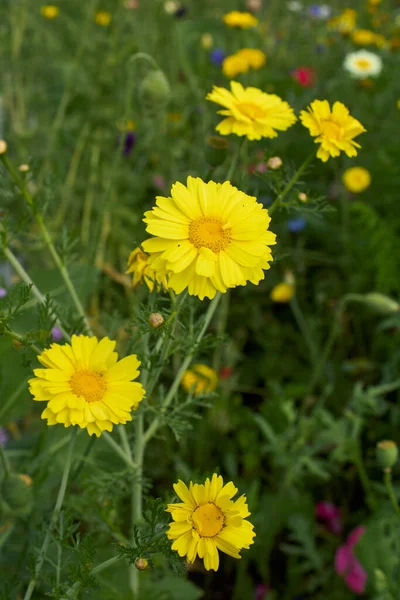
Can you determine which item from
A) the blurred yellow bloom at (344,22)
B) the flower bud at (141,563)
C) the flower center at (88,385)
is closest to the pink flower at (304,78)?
the blurred yellow bloom at (344,22)

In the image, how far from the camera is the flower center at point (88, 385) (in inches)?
30.0

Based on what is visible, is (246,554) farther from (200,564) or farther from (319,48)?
(319,48)

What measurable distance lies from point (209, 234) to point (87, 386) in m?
0.22

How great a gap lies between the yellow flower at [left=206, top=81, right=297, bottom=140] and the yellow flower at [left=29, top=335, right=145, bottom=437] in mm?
372

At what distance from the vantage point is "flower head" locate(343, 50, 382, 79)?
246 centimetres

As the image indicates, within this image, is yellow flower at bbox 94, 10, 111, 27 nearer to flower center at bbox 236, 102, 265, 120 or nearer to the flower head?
the flower head

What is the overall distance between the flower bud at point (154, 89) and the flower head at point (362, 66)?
123 cm

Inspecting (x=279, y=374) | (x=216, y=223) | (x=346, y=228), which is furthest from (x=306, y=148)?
(x=216, y=223)

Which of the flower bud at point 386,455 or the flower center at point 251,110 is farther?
the flower bud at point 386,455

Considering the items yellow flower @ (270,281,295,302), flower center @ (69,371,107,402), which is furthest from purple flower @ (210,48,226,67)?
flower center @ (69,371,107,402)

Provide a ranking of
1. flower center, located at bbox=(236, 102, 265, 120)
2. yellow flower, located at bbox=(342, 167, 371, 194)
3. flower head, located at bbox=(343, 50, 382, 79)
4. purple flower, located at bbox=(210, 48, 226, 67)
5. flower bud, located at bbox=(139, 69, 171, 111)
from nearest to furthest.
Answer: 1. flower center, located at bbox=(236, 102, 265, 120)
2. flower bud, located at bbox=(139, 69, 171, 111)
3. yellow flower, located at bbox=(342, 167, 371, 194)
4. flower head, located at bbox=(343, 50, 382, 79)
5. purple flower, located at bbox=(210, 48, 226, 67)

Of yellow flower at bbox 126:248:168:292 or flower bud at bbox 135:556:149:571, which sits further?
yellow flower at bbox 126:248:168:292

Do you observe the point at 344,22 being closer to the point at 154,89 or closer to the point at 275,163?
the point at 154,89

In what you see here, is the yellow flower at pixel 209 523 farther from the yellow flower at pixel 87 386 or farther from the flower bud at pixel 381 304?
the flower bud at pixel 381 304
